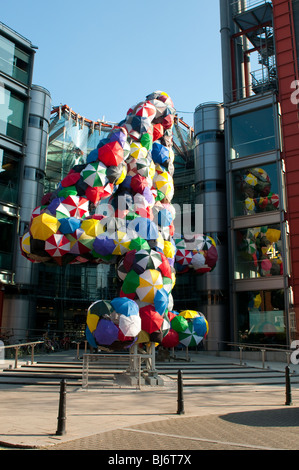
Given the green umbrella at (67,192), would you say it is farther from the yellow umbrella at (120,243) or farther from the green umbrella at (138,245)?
the green umbrella at (138,245)

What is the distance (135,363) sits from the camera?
15031mm

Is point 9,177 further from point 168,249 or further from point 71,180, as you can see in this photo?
point 168,249

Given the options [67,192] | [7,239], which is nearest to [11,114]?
[7,239]

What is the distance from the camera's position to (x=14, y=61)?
95.2ft

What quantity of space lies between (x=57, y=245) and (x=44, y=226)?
803mm

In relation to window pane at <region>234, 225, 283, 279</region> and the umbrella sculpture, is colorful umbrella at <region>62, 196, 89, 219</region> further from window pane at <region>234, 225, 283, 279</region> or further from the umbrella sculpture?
window pane at <region>234, 225, 283, 279</region>

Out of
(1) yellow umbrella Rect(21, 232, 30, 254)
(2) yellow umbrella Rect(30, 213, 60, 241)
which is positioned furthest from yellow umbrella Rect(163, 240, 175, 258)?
(1) yellow umbrella Rect(21, 232, 30, 254)

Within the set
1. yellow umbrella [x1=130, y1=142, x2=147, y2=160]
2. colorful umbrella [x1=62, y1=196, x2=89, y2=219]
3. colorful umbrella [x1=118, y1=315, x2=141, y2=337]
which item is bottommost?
colorful umbrella [x1=118, y1=315, x2=141, y2=337]

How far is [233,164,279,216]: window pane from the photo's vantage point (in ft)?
97.1

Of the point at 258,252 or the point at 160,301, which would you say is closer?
the point at 160,301

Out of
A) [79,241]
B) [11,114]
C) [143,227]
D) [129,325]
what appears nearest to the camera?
[129,325]

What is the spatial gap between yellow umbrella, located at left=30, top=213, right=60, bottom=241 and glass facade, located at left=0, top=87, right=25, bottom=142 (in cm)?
1449

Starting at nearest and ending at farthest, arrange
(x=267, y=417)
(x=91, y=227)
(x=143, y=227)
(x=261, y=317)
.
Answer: (x=267, y=417) → (x=91, y=227) → (x=143, y=227) → (x=261, y=317)

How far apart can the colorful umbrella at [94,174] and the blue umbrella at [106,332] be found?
5.57m
